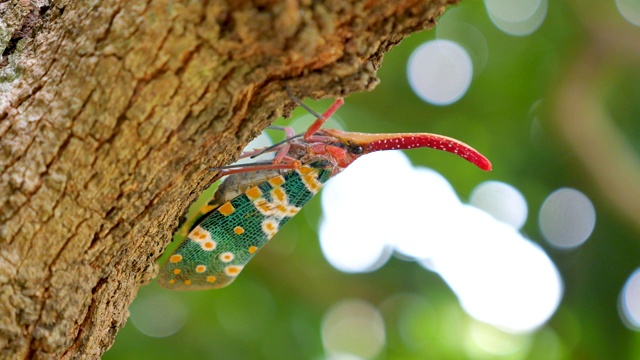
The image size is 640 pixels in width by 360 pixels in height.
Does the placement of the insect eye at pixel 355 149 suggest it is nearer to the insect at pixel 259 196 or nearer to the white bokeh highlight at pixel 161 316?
the insect at pixel 259 196

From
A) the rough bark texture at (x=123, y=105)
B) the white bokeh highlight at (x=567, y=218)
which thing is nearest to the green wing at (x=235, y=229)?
the rough bark texture at (x=123, y=105)

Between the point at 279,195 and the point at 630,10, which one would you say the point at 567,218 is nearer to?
the point at 630,10

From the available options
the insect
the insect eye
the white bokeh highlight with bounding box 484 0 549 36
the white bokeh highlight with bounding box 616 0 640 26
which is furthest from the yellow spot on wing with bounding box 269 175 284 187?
the white bokeh highlight with bounding box 616 0 640 26

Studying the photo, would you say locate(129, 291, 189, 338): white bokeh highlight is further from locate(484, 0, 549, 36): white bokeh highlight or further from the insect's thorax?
locate(484, 0, 549, 36): white bokeh highlight

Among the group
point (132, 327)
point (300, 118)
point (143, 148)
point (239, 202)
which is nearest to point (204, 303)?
point (132, 327)

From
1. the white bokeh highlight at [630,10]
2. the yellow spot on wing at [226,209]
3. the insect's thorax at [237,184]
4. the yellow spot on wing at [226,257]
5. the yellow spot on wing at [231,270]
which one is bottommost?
the yellow spot on wing at [231,270]

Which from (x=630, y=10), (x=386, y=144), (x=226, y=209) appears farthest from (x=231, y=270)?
(x=630, y=10)
